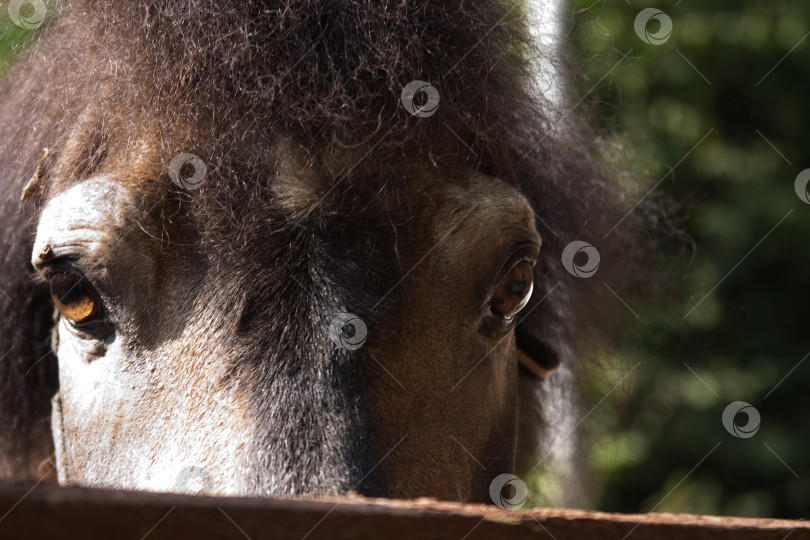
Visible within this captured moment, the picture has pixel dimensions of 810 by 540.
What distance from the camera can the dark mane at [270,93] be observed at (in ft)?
6.11

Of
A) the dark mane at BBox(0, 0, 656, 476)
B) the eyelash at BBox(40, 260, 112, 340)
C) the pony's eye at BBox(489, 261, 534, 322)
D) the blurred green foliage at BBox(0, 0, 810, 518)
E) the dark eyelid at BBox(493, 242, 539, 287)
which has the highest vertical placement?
the dark mane at BBox(0, 0, 656, 476)

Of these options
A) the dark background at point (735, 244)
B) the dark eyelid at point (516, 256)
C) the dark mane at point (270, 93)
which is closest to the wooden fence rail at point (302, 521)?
the dark mane at point (270, 93)

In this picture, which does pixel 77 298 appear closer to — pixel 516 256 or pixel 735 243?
pixel 516 256

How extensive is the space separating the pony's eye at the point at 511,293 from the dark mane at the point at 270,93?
0.26 meters

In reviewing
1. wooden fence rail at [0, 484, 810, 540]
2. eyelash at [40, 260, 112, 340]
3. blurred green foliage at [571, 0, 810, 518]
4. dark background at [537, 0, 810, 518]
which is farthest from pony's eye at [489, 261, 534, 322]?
blurred green foliage at [571, 0, 810, 518]

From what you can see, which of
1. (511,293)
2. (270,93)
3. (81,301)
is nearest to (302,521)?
(270,93)

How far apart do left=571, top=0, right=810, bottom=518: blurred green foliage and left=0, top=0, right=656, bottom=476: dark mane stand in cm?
333

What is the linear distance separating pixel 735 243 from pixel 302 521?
5.52 m

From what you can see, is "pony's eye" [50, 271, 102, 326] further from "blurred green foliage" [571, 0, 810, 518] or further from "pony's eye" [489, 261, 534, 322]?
"blurred green foliage" [571, 0, 810, 518]

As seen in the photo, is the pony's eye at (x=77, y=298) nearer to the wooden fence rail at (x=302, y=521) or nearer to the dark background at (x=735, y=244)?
the wooden fence rail at (x=302, y=521)

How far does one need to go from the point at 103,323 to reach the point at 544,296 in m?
1.52

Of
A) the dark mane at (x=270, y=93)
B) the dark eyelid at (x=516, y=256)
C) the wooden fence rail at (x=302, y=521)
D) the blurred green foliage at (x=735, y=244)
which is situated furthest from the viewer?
the blurred green foliage at (x=735, y=244)

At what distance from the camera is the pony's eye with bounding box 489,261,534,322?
2176 millimetres

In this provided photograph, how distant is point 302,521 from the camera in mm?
855
